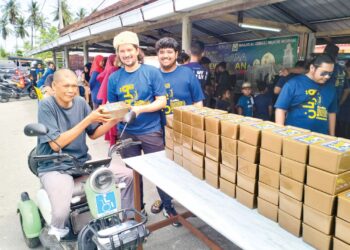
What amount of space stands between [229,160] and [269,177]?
285 mm

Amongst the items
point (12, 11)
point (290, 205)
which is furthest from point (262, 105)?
point (12, 11)

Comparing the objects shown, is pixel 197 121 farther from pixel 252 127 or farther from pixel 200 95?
pixel 200 95

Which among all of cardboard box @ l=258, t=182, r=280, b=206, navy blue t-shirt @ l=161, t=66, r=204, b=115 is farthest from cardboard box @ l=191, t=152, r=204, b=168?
navy blue t-shirt @ l=161, t=66, r=204, b=115

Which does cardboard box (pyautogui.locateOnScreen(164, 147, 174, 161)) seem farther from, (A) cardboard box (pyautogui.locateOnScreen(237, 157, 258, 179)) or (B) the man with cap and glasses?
(B) the man with cap and glasses

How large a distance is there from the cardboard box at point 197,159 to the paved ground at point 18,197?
105cm

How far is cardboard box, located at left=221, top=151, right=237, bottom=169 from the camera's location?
1.59m

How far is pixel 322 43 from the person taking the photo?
20.1ft

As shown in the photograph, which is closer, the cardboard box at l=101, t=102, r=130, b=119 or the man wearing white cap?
the cardboard box at l=101, t=102, r=130, b=119

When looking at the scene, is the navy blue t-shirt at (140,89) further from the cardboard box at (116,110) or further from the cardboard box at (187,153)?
the cardboard box at (187,153)

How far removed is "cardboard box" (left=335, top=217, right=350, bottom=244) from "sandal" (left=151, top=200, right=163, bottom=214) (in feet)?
7.20

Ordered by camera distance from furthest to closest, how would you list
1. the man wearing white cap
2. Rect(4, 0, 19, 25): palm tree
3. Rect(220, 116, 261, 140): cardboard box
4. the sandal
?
Rect(4, 0, 19, 25): palm tree, the sandal, the man wearing white cap, Rect(220, 116, 261, 140): cardboard box

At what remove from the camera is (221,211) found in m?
1.48

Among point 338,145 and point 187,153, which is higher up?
point 338,145

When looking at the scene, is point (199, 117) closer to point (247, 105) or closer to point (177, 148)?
point (177, 148)
